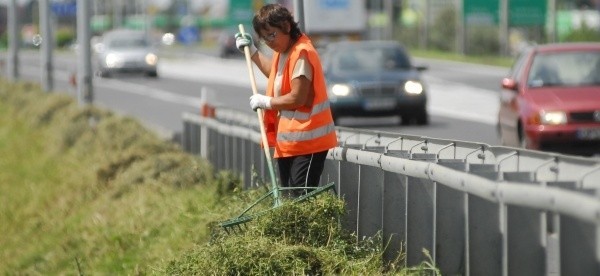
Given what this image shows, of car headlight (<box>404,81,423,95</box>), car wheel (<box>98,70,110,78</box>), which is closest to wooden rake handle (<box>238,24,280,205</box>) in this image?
car headlight (<box>404,81,423,95</box>)

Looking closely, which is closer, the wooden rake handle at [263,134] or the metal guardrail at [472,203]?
the metal guardrail at [472,203]

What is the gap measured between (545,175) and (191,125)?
11.6 metres

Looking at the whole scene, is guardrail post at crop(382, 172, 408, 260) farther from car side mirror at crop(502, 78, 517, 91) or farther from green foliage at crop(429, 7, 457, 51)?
green foliage at crop(429, 7, 457, 51)

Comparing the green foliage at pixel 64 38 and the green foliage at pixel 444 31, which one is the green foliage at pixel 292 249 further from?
the green foliage at pixel 64 38

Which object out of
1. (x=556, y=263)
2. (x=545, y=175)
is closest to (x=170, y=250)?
(x=545, y=175)

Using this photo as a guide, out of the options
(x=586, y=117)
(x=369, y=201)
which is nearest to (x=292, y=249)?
(x=369, y=201)

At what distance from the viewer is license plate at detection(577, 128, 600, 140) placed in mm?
18266

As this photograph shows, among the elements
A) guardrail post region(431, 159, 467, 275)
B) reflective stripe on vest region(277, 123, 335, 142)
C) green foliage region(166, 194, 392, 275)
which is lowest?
green foliage region(166, 194, 392, 275)

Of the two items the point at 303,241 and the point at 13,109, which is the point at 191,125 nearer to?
the point at 303,241

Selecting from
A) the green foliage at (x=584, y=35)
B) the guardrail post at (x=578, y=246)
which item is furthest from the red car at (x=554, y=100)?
the green foliage at (x=584, y=35)

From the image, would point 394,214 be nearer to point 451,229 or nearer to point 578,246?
point 451,229

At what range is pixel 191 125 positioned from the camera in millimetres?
18781

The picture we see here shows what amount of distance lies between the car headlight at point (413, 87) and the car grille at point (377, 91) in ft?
0.89

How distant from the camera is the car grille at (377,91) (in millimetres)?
28547
